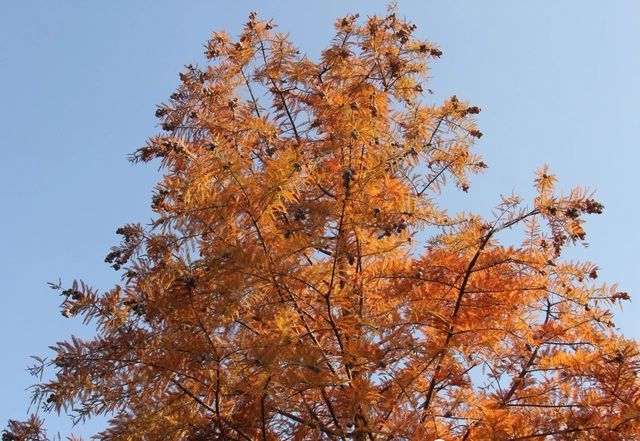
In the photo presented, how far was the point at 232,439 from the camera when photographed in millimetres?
2973

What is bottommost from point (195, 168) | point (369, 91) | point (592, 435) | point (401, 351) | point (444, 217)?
point (592, 435)

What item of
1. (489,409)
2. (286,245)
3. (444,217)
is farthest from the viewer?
(444,217)

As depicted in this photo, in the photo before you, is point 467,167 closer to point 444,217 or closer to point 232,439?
point 444,217

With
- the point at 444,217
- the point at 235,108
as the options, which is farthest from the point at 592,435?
the point at 235,108

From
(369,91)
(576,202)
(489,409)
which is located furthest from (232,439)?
(369,91)

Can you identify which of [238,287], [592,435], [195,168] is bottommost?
[592,435]

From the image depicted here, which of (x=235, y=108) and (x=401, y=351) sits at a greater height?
(x=235, y=108)

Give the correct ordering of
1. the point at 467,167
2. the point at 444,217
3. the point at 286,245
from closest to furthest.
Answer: the point at 286,245 → the point at 444,217 → the point at 467,167

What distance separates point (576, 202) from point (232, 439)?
1.82 meters

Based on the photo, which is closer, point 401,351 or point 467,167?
Result: point 401,351

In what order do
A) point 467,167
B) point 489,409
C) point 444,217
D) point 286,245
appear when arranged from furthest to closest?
1. point 467,167
2. point 444,217
3. point 489,409
4. point 286,245

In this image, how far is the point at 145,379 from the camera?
2795mm

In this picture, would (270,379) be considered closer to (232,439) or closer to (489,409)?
(232,439)

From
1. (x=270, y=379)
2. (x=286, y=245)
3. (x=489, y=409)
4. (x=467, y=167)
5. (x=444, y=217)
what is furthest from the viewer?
(x=467, y=167)
